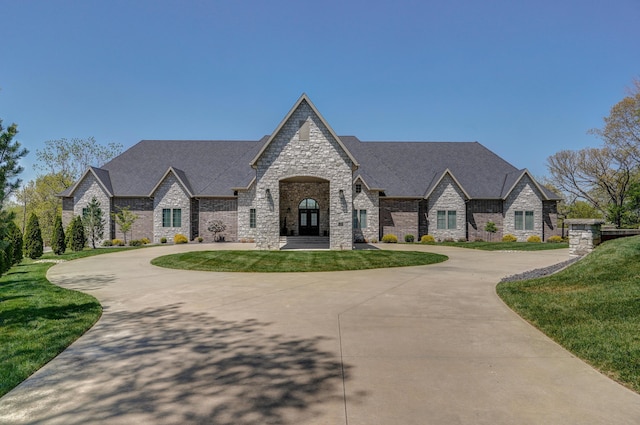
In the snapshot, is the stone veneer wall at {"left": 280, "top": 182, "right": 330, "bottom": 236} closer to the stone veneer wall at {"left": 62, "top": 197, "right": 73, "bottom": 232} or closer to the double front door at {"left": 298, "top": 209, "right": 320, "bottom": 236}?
the double front door at {"left": 298, "top": 209, "right": 320, "bottom": 236}

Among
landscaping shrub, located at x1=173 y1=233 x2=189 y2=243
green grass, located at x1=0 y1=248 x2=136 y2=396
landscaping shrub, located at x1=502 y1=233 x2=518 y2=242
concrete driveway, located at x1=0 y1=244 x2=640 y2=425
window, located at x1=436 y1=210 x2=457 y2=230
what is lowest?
concrete driveway, located at x1=0 y1=244 x2=640 y2=425

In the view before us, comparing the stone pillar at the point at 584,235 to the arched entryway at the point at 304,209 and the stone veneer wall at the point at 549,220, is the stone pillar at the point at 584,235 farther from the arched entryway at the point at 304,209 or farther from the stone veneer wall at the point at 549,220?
the stone veneer wall at the point at 549,220

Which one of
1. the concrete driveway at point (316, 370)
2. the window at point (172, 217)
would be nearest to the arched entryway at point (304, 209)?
the window at point (172, 217)

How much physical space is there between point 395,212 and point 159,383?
2914cm

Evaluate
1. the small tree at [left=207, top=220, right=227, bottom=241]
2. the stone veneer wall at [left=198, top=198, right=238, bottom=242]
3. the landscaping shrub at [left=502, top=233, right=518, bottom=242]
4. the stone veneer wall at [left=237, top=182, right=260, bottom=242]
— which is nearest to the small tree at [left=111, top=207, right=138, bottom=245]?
the stone veneer wall at [left=198, top=198, right=238, bottom=242]

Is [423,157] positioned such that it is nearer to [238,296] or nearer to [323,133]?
[323,133]

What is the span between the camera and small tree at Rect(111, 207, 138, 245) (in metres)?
29.1

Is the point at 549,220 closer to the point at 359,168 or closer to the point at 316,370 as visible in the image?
the point at 359,168

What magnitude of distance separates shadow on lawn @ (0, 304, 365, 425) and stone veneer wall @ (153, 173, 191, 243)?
85.4 ft

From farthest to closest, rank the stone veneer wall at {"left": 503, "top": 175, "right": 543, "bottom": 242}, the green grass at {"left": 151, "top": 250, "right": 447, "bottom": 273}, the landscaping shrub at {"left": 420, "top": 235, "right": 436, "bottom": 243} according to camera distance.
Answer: the stone veneer wall at {"left": 503, "top": 175, "right": 543, "bottom": 242} < the landscaping shrub at {"left": 420, "top": 235, "right": 436, "bottom": 243} < the green grass at {"left": 151, "top": 250, "right": 447, "bottom": 273}

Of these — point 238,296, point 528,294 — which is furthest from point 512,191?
point 238,296

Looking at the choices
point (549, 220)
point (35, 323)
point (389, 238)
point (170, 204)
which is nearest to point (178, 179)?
point (170, 204)

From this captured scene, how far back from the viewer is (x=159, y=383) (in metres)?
4.12

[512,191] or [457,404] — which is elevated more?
[512,191]
